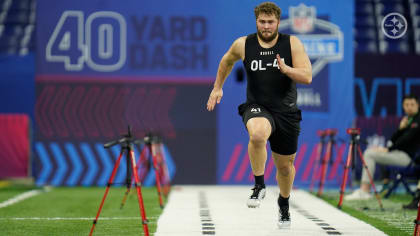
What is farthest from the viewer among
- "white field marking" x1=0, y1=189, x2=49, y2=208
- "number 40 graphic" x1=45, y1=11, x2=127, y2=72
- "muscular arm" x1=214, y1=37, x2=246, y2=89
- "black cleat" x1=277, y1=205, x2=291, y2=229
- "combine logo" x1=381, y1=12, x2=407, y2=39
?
"number 40 graphic" x1=45, y1=11, x2=127, y2=72

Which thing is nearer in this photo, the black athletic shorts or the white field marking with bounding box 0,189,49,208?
the black athletic shorts

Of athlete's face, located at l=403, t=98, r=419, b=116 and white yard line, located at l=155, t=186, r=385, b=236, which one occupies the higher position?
athlete's face, located at l=403, t=98, r=419, b=116

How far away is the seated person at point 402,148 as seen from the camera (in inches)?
395

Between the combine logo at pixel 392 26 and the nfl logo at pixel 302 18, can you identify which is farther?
the nfl logo at pixel 302 18

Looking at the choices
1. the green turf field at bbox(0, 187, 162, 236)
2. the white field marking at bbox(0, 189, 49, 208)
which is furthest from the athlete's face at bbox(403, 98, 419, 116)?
the white field marking at bbox(0, 189, 49, 208)

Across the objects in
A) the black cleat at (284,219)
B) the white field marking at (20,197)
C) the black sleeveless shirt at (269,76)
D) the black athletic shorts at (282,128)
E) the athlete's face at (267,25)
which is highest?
the athlete's face at (267,25)

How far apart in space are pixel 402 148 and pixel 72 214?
4767mm

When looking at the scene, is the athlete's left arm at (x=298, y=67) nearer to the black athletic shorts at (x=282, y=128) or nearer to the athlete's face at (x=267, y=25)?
the athlete's face at (x=267, y=25)

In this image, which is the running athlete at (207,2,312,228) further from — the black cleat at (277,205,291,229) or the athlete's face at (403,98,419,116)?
the athlete's face at (403,98,419,116)

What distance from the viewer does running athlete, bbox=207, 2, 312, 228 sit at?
5.82 metres

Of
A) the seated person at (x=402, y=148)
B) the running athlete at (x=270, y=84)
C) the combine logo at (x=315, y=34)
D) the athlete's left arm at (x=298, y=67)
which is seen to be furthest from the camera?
the combine logo at (x=315, y=34)

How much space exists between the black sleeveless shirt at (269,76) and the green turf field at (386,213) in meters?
1.56

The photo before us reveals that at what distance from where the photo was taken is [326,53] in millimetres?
13000

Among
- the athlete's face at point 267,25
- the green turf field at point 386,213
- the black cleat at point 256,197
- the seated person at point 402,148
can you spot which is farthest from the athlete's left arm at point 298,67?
the seated person at point 402,148
